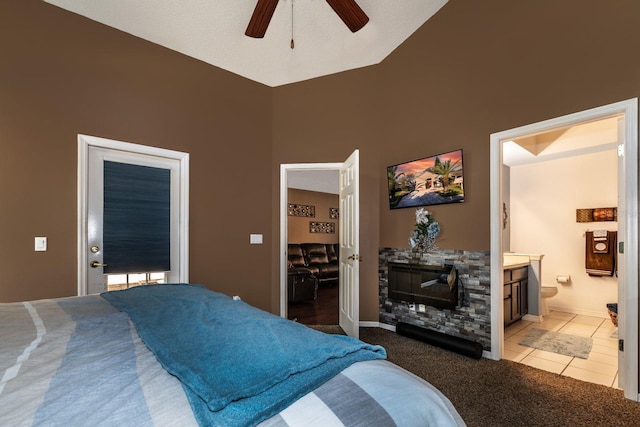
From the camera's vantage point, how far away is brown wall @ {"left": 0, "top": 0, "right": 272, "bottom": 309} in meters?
2.56

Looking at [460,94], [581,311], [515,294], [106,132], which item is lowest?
[581,311]

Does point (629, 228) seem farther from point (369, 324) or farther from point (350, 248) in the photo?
point (369, 324)

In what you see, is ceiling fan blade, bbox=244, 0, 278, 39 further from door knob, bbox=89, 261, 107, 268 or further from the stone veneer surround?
the stone veneer surround

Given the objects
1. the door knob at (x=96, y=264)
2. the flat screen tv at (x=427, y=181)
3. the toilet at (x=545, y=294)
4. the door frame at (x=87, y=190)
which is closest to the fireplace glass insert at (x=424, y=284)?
the flat screen tv at (x=427, y=181)

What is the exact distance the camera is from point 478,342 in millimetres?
2945

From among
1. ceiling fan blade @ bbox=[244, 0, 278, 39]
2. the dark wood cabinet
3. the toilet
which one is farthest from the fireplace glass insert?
ceiling fan blade @ bbox=[244, 0, 278, 39]

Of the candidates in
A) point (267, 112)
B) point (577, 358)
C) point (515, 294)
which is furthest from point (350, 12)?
point (515, 294)

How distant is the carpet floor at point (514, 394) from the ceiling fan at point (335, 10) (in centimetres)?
282

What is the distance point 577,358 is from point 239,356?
3.53 m

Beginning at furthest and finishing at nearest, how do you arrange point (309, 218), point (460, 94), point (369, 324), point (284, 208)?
1. point (309, 218)
2. point (284, 208)
3. point (369, 324)
4. point (460, 94)

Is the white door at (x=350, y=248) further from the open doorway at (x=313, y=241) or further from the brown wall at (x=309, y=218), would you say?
the brown wall at (x=309, y=218)

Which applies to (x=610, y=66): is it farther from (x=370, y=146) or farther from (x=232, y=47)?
(x=232, y=47)

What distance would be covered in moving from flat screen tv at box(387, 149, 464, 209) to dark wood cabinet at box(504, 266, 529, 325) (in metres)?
1.37

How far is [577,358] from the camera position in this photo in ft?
9.71
